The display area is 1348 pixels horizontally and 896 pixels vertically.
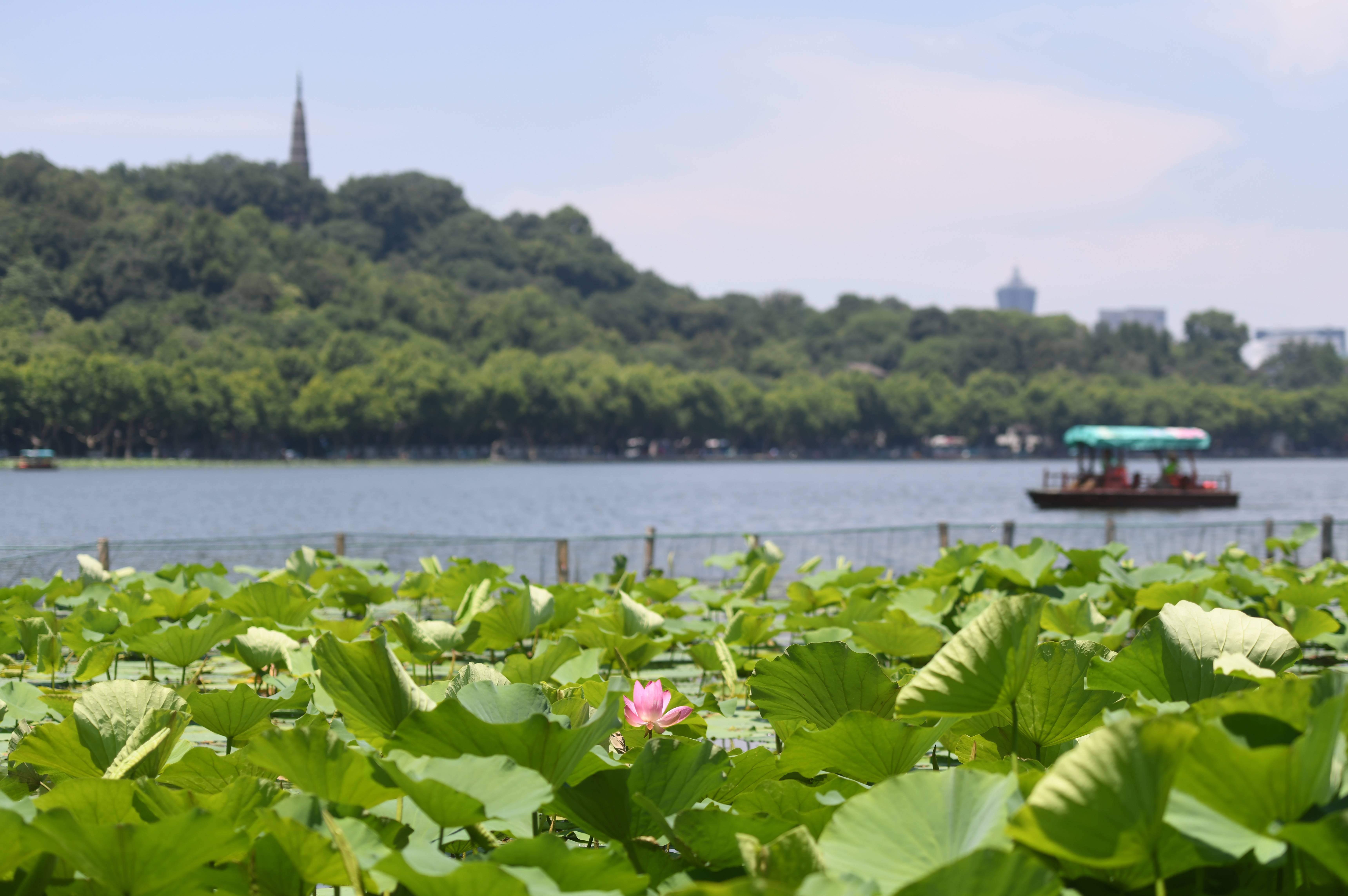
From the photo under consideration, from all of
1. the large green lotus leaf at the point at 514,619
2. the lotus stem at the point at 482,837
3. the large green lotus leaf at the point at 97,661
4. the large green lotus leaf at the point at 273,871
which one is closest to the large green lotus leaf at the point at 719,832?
the lotus stem at the point at 482,837

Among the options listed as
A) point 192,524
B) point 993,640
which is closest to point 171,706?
point 993,640

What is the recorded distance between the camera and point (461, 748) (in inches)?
58.5

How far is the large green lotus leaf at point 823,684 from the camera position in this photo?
78.0 inches

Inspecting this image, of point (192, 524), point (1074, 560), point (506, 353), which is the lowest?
point (192, 524)

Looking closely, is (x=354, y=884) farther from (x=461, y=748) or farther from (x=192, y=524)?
(x=192, y=524)

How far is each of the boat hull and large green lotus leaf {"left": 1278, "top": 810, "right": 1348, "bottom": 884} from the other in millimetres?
30376

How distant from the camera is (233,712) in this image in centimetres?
223

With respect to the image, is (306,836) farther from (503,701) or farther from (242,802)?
(503,701)

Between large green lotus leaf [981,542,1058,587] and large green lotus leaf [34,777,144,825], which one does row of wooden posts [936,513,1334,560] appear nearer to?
large green lotus leaf [981,542,1058,587]

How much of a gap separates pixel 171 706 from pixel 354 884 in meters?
0.86

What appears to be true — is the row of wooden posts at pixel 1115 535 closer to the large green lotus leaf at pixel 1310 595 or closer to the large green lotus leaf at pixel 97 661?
the large green lotus leaf at pixel 1310 595

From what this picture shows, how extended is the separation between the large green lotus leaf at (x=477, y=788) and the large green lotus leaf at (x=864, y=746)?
548 millimetres

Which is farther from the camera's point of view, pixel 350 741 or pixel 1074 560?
pixel 1074 560

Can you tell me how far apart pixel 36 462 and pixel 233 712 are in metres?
65.1
